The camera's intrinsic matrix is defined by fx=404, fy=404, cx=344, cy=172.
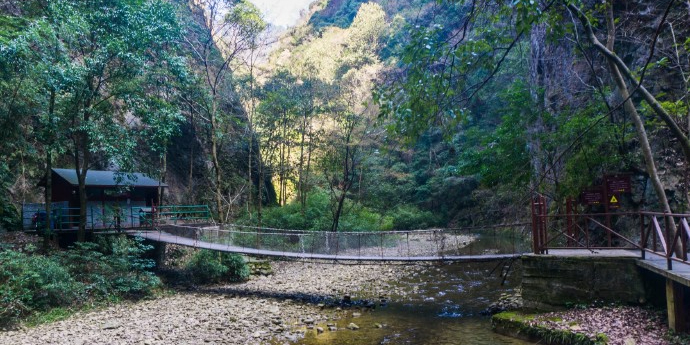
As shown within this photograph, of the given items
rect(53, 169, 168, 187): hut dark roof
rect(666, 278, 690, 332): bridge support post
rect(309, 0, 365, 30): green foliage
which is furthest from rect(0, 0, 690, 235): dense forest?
rect(309, 0, 365, 30): green foliage

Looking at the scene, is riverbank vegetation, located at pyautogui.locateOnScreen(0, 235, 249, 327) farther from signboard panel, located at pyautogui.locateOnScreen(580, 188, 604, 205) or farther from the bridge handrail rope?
signboard panel, located at pyautogui.locateOnScreen(580, 188, 604, 205)

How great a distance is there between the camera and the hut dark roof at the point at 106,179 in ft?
45.3

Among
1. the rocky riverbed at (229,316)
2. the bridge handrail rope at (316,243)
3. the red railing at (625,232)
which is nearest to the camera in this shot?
the red railing at (625,232)

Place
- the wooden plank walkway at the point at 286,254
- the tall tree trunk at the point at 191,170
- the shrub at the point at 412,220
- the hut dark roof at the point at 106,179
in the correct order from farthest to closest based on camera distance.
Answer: the shrub at the point at 412,220 → the tall tree trunk at the point at 191,170 → the hut dark roof at the point at 106,179 → the wooden plank walkway at the point at 286,254

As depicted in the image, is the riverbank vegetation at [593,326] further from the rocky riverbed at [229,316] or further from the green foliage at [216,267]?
the green foliage at [216,267]

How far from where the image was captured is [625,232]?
36.9 feet

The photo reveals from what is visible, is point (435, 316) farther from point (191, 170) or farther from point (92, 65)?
point (191, 170)

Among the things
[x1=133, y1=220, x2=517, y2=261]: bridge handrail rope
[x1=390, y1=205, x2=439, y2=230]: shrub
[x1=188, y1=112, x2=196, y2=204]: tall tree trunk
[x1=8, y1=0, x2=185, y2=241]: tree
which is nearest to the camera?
[x1=8, y1=0, x2=185, y2=241]: tree

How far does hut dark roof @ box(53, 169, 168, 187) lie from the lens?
13.8 metres

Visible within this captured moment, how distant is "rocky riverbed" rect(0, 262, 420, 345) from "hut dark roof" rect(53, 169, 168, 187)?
16.0 ft

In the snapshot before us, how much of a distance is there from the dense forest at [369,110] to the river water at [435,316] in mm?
3026

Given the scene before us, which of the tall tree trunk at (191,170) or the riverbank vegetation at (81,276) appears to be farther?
the tall tree trunk at (191,170)

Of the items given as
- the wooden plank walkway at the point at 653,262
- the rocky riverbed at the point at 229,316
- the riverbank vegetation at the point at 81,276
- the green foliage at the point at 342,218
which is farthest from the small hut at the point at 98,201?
the wooden plank walkway at the point at 653,262

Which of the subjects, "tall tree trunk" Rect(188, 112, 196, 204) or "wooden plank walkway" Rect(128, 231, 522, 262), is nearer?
"wooden plank walkway" Rect(128, 231, 522, 262)
